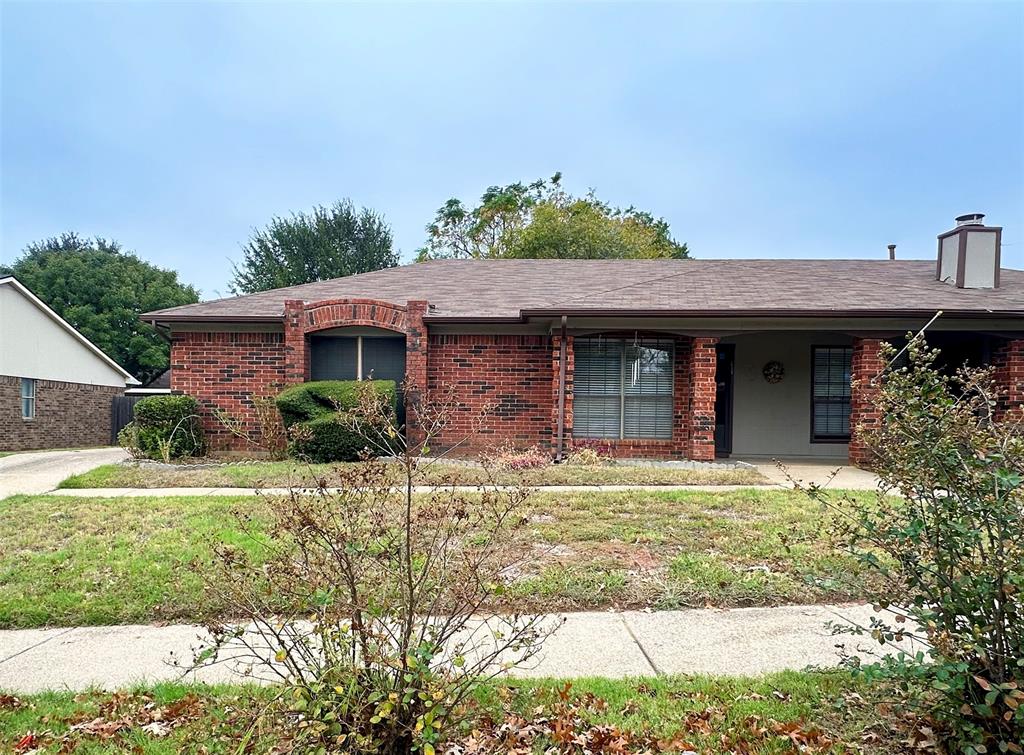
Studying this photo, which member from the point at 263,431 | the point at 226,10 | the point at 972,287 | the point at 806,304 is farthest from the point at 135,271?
A: the point at 972,287

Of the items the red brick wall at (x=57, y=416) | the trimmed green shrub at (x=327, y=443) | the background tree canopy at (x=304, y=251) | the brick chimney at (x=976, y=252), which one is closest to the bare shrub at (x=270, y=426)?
the trimmed green shrub at (x=327, y=443)

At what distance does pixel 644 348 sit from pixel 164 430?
870 centimetres

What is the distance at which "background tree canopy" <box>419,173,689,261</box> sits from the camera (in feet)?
86.2

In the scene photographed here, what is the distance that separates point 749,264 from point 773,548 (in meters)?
10.3

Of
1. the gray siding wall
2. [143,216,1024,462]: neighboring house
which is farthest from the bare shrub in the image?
the gray siding wall

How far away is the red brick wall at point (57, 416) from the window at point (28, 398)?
127 millimetres

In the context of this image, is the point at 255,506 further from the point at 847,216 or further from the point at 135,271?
the point at 135,271

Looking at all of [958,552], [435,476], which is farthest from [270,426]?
[958,552]

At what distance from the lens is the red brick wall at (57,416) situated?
56.0ft

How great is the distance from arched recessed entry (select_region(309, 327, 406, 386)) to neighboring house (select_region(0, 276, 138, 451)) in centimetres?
1246

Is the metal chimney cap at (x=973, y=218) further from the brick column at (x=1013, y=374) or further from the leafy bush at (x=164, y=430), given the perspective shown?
the leafy bush at (x=164, y=430)

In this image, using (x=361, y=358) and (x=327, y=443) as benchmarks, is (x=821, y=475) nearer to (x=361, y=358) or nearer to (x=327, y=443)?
(x=327, y=443)

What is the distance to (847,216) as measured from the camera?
2320 centimetres

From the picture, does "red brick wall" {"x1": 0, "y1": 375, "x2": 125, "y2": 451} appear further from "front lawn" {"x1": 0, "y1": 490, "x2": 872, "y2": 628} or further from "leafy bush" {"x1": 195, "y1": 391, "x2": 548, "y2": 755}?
"leafy bush" {"x1": 195, "y1": 391, "x2": 548, "y2": 755}
